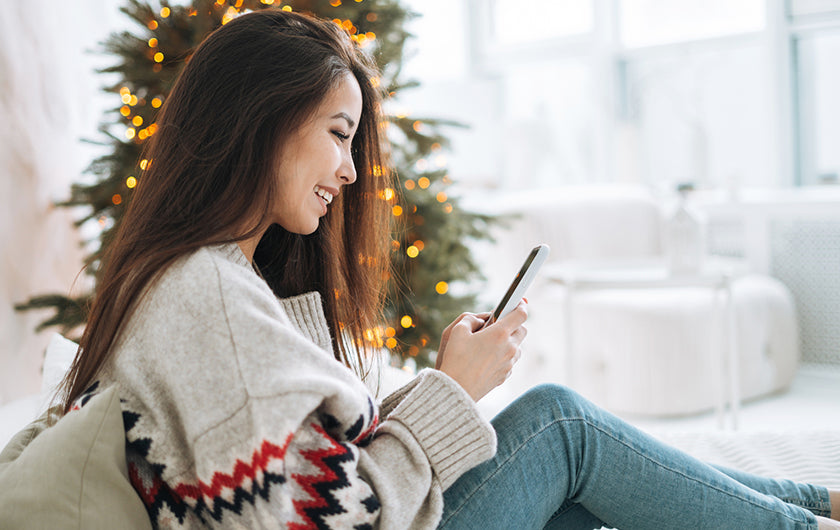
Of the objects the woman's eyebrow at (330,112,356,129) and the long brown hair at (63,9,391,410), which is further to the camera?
the woman's eyebrow at (330,112,356,129)

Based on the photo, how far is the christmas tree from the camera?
1.91m

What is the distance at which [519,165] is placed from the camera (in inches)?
159

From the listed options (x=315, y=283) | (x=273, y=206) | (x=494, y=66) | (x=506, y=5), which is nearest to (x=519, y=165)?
(x=494, y=66)

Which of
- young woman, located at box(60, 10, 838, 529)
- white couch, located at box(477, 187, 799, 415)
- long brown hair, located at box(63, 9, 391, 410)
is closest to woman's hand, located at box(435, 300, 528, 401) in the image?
young woman, located at box(60, 10, 838, 529)

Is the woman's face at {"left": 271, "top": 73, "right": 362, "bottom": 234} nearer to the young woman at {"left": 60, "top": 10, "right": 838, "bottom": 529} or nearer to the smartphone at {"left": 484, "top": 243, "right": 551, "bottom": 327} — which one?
the young woman at {"left": 60, "top": 10, "right": 838, "bottom": 529}

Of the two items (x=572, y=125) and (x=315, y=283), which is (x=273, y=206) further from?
(x=572, y=125)

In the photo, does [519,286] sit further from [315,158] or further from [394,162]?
[394,162]

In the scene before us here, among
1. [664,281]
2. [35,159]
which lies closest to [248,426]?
[664,281]

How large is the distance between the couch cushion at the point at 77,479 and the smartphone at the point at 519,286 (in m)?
0.54

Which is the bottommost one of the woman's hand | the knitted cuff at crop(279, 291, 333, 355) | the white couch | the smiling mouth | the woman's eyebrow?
the white couch

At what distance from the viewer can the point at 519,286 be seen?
1.13m

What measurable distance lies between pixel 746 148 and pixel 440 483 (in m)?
2.94

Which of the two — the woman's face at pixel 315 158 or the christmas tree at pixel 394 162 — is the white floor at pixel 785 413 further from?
the woman's face at pixel 315 158

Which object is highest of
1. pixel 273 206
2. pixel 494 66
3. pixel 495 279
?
pixel 494 66
